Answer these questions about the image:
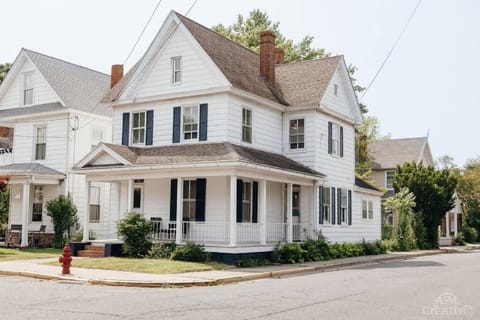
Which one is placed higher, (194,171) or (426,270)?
(194,171)

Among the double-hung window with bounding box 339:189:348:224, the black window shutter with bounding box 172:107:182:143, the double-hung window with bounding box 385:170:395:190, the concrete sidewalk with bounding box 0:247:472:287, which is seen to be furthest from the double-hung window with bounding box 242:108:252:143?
the double-hung window with bounding box 385:170:395:190

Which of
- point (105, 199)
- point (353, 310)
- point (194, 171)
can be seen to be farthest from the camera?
point (105, 199)

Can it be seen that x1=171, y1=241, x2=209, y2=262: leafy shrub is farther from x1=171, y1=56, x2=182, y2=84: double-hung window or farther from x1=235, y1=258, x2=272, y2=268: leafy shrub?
x1=171, y1=56, x2=182, y2=84: double-hung window

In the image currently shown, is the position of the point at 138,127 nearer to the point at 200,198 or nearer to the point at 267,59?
the point at 200,198

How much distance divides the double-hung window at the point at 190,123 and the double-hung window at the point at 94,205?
345 inches

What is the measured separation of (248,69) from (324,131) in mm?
4660

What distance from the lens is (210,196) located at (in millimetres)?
23781

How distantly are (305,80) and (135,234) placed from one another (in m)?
11.7

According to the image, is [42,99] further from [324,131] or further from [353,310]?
[353,310]

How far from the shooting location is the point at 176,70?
25359 mm

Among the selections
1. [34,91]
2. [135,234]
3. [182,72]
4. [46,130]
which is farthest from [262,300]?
[34,91]

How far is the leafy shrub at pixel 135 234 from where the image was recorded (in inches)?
878

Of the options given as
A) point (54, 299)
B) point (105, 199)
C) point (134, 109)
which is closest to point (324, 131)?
point (134, 109)

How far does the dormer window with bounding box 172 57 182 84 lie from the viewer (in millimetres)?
25219
